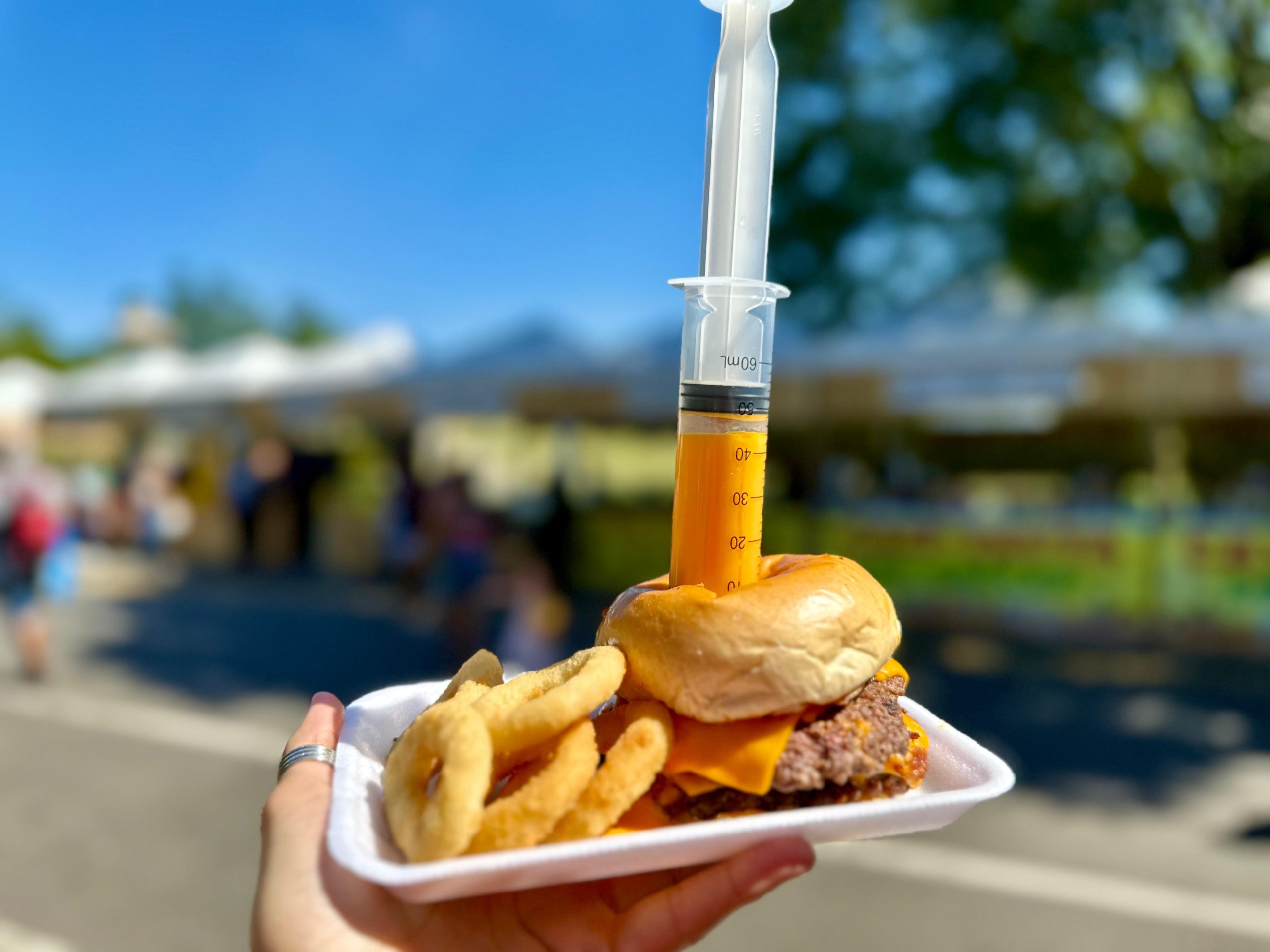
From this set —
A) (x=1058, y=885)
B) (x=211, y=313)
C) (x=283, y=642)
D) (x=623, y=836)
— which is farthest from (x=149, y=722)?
(x=211, y=313)

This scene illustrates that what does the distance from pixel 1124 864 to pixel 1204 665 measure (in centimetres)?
500

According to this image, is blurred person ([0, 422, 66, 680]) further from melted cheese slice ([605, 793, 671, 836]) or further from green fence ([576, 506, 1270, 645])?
melted cheese slice ([605, 793, 671, 836])

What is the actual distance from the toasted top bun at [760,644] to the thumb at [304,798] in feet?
2.32

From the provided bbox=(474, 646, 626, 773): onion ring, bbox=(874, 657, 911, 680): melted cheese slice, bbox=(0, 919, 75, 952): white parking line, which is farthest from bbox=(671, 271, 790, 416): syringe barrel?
bbox=(0, 919, 75, 952): white parking line

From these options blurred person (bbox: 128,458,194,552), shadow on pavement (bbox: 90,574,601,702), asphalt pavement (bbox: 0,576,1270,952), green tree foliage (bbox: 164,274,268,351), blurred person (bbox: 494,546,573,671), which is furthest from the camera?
green tree foliage (bbox: 164,274,268,351)

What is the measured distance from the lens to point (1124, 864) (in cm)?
480

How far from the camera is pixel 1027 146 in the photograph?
12.7 metres

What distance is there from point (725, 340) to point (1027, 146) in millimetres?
12613

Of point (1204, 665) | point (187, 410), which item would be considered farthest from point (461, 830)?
point (187, 410)

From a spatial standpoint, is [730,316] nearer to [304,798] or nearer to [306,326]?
[304,798]

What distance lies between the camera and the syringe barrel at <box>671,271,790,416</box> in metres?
2.00

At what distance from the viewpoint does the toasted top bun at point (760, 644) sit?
1874 mm

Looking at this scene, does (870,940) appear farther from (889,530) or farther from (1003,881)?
(889,530)

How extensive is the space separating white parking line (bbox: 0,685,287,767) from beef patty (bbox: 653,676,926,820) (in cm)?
499
